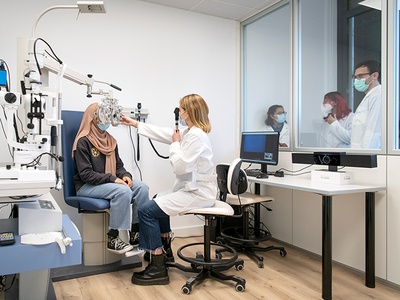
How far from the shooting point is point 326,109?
2904 millimetres

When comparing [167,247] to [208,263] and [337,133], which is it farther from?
[337,133]

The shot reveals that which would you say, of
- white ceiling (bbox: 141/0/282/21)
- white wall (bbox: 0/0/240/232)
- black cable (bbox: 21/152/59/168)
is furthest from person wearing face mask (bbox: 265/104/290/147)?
black cable (bbox: 21/152/59/168)

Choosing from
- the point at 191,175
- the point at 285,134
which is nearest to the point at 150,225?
the point at 191,175

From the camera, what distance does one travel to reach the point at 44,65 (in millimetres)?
1779

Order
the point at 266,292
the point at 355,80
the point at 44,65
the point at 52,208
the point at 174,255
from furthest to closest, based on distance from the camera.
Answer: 1. the point at 174,255
2. the point at 355,80
3. the point at 266,292
4. the point at 44,65
5. the point at 52,208

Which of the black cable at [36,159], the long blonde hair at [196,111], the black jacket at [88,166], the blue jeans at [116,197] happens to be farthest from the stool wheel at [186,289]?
the black cable at [36,159]

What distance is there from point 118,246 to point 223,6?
262 cm

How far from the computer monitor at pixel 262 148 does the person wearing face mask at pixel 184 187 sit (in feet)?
2.68

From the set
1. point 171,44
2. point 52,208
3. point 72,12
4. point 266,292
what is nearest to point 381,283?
point 266,292

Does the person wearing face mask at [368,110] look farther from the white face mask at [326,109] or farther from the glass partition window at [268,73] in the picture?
the glass partition window at [268,73]

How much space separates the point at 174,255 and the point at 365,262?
1.54m

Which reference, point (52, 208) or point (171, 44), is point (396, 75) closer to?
point (171, 44)

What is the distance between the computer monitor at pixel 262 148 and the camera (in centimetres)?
291

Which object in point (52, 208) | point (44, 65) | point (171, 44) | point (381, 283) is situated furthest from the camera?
point (171, 44)
